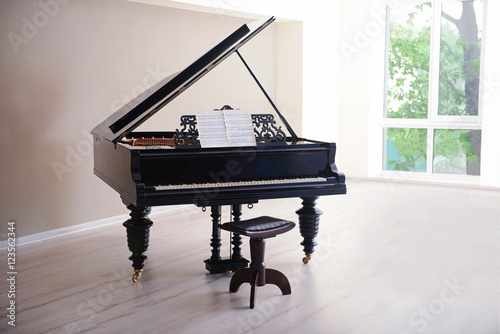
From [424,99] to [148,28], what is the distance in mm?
Result: 4334

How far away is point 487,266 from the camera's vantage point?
442cm

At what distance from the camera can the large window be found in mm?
8117

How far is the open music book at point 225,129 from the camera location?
156 inches

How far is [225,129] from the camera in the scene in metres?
4.02

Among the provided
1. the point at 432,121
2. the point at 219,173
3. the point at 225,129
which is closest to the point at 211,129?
the point at 225,129

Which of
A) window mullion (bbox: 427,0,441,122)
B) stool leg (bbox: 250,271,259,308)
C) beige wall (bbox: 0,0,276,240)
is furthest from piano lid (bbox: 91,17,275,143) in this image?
window mullion (bbox: 427,0,441,122)

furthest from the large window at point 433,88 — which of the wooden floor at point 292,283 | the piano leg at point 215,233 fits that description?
the piano leg at point 215,233

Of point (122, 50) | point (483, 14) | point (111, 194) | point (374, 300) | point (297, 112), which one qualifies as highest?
point (483, 14)

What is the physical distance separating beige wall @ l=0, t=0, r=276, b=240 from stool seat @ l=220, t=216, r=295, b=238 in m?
2.30

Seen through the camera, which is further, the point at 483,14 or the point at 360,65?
the point at 360,65

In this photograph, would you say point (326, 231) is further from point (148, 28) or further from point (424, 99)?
point (424, 99)

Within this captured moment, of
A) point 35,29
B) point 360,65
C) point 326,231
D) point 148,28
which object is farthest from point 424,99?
point 35,29

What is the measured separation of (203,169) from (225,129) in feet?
1.14

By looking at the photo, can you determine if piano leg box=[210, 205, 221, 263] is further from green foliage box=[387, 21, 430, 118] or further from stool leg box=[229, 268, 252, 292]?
green foliage box=[387, 21, 430, 118]
